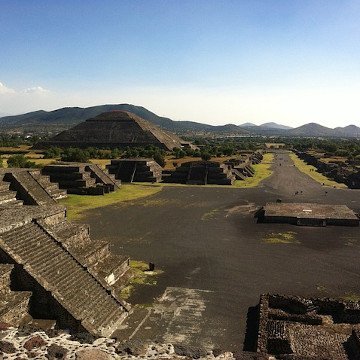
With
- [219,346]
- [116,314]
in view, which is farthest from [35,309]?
[219,346]

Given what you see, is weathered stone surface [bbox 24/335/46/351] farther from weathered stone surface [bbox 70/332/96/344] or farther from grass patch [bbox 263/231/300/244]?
grass patch [bbox 263/231/300/244]

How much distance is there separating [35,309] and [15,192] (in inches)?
778

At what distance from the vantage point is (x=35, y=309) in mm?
14172

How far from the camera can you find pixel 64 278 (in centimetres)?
1542

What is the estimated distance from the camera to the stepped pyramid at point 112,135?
11744 cm

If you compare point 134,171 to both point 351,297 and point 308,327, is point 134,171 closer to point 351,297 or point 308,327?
point 351,297

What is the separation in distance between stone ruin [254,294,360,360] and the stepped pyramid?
97.4 metres

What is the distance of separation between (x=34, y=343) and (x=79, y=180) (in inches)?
1403

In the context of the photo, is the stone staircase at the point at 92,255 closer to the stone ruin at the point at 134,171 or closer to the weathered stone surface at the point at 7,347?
the weathered stone surface at the point at 7,347

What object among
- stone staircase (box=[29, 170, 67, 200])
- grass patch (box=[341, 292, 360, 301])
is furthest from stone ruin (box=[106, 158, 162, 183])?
grass patch (box=[341, 292, 360, 301])

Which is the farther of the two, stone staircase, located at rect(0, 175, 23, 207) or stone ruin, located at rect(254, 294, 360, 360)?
stone staircase, located at rect(0, 175, 23, 207)

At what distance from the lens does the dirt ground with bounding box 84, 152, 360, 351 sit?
49.2 feet

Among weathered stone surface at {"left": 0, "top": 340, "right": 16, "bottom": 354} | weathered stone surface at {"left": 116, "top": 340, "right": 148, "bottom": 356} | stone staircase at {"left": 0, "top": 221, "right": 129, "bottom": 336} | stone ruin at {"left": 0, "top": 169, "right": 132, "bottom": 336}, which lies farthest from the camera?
stone staircase at {"left": 0, "top": 221, "right": 129, "bottom": 336}

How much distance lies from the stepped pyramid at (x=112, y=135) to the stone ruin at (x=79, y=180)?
64.8 meters
